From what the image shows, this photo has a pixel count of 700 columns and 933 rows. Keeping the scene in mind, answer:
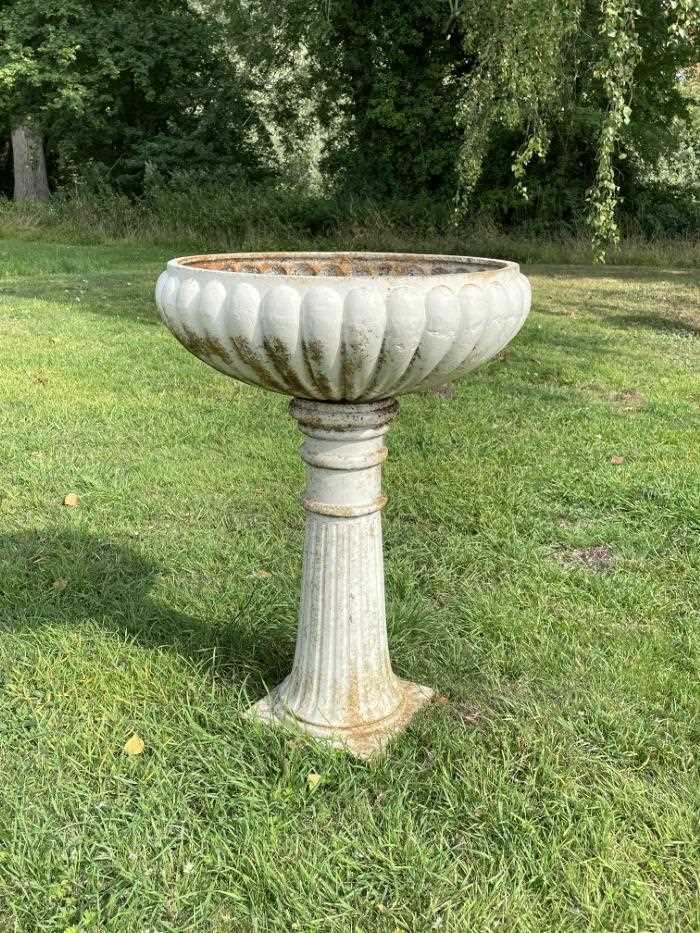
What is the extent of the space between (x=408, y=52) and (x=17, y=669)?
1603 centimetres

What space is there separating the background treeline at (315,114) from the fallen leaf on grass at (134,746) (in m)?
11.8

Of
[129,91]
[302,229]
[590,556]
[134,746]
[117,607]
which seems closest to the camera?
[134,746]

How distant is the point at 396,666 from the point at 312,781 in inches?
24.4

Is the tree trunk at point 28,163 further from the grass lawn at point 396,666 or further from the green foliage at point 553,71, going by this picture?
the grass lawn at point 396,666

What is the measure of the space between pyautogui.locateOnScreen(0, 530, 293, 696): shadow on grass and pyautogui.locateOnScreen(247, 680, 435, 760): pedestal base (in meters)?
0.07

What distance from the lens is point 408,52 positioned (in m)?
15.9

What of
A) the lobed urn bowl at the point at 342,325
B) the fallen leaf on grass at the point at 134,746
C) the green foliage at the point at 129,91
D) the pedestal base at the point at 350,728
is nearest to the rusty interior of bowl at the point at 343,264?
the lobed urn bowl at the point at 342,325

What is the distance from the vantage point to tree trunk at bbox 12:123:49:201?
64.1 feet

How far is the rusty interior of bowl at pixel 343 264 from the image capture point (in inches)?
102

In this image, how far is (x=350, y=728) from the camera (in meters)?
2.23

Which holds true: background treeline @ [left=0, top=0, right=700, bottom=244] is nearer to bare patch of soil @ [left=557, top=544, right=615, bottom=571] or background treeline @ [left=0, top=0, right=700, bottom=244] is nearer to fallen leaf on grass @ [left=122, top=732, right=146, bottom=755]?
bare patch of soil @ [left=557, top=544, right=615, bottom=571]

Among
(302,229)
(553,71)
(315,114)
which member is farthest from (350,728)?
(315,114)

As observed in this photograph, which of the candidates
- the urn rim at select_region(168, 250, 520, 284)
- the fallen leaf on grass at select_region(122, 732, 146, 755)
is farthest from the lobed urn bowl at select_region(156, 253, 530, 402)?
the fallen leaf on grass at select_region(122, 732, 146, 755)

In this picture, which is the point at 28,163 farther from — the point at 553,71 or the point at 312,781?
the point at 312,781
